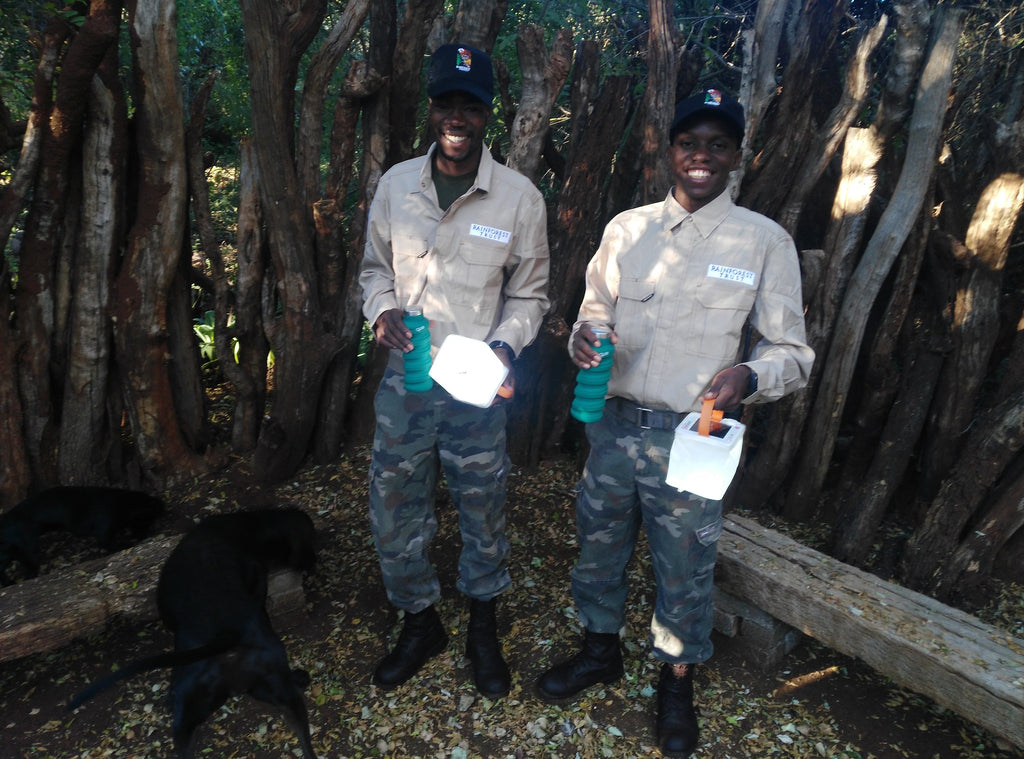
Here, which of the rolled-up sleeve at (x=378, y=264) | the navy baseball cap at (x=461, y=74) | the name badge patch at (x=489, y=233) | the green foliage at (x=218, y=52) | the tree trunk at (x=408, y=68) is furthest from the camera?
the green foliage at (x=218, y=52)

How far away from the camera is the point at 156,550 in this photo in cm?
349

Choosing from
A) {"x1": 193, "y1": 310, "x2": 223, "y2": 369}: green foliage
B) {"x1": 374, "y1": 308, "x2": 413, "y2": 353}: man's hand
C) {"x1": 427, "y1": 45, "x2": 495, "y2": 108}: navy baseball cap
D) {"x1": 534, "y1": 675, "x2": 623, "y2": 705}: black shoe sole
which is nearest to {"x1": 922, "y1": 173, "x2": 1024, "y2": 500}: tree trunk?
{"x1": 534, "y1": 675, "x2": 623, "y2": 705}: black shoe sole

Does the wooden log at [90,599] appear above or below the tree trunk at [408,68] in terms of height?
below

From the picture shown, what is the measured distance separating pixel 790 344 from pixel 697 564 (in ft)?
2.95

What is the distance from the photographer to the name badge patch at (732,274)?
7.93ft

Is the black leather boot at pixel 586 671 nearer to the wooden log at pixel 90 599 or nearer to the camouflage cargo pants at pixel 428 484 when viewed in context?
the camouflage cargo pants at pixel 428 484

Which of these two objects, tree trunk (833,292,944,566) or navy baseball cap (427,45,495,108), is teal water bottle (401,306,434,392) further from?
tree trunk (833,292,944,566)

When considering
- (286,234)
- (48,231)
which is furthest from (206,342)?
(286,234)

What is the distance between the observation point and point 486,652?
3082mm

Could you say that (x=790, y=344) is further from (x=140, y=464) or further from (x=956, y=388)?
(x=140, y=464)

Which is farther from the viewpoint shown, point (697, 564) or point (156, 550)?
point (156, 550)

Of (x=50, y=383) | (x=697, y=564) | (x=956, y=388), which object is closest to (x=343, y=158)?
(x=50, y=383)

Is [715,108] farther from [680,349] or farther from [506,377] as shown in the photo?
[506,377]

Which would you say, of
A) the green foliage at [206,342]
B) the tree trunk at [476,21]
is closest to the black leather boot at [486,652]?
the tree trunk at [476,21]
